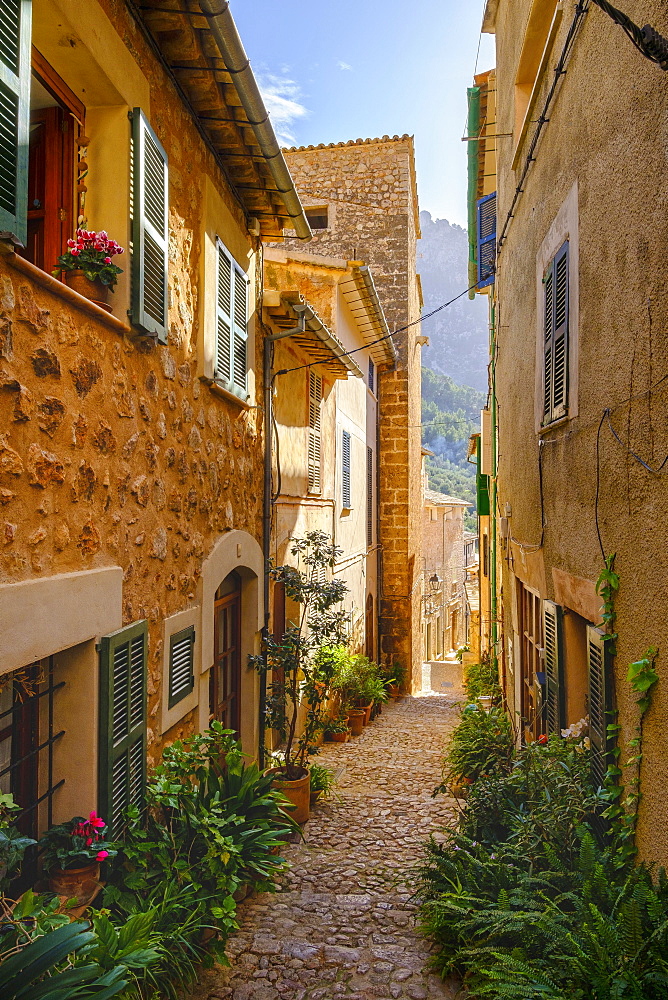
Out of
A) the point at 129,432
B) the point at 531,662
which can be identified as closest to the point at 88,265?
the point at 129,432

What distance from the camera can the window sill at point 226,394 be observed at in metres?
4.86

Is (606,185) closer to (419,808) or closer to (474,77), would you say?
(419,808)

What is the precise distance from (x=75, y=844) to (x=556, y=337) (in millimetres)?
3974

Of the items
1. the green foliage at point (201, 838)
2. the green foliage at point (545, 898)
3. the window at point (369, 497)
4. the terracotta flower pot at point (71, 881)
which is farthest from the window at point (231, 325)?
the window at point (369, 497)

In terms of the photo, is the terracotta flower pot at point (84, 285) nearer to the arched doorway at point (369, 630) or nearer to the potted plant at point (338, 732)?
the potted plant at point (338, 732)

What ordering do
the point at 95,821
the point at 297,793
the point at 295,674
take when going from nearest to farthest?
the point at 95,821
the point at 297,793
the point at 295,674

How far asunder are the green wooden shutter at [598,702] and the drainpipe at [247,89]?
12.6 ft

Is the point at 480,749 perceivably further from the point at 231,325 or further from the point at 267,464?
the point at 231,325

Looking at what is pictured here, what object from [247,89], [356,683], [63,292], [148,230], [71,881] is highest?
[247,89]

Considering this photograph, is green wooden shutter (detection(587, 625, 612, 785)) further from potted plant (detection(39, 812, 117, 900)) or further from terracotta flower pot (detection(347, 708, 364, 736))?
terracotta flower pot (detection(347, 708, 364, 736))

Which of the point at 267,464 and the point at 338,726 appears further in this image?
the point at 338,726

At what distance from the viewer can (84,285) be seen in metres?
3.15

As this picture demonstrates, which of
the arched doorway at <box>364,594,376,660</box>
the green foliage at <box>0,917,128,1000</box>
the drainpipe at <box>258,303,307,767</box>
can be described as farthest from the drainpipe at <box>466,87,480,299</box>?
the green foliage at <box>0,917,128,1000</box>

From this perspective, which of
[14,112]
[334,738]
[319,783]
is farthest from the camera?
[334,738]
